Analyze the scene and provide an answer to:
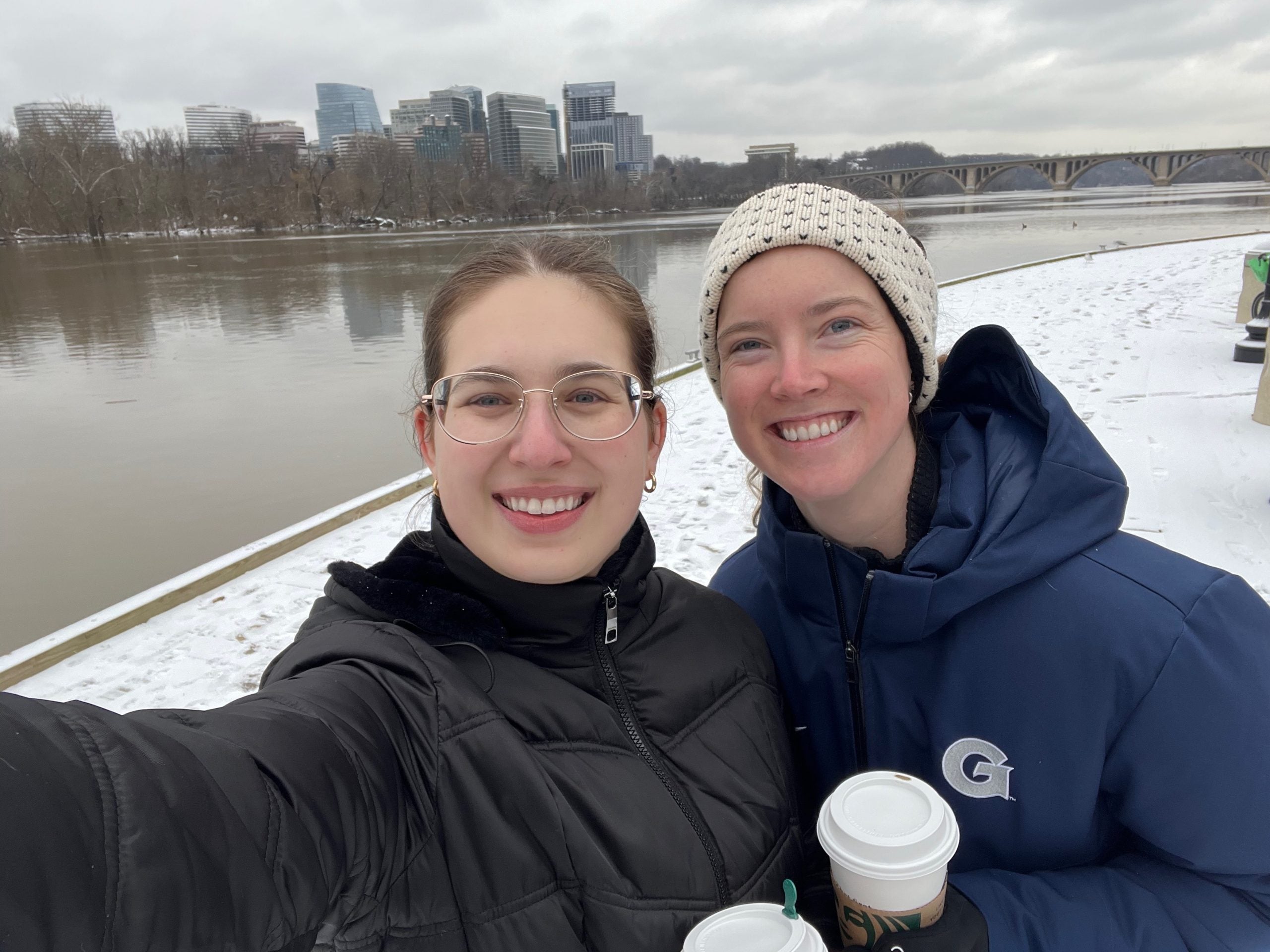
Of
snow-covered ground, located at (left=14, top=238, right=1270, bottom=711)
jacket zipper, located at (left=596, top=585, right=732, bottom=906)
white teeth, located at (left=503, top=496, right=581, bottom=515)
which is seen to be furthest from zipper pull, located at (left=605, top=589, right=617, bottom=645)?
snow-covered ground, located at (left=14, top=238, right=1270, bottom=711)

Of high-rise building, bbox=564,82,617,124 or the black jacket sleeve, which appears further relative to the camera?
high-rise building, bbox=564,82,617,124

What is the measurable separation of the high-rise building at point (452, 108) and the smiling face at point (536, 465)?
16853 centimetres

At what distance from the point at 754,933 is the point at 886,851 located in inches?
9.8

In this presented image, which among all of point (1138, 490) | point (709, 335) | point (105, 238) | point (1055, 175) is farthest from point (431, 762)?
point (1055, 175)

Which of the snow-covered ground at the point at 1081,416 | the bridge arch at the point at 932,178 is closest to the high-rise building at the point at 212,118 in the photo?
the bridge arch at the point at 932,178

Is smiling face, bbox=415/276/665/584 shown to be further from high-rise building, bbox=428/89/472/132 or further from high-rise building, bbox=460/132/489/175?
high-rise building, bbox=428/89/472/132

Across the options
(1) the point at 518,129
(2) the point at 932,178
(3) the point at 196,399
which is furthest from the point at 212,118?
(3) the point at 196,399

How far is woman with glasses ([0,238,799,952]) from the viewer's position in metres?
0.82

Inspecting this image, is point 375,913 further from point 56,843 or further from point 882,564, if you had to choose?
point 882,564

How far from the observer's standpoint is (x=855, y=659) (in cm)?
161

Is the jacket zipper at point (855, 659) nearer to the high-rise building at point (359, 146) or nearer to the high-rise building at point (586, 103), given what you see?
the high-rise building at point (359, 146)

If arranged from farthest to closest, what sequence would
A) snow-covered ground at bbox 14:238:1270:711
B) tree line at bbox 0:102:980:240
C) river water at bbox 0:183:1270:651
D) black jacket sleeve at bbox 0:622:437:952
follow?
tree line at bbox 0:102:980:240
river water at bbox 0:183:1270:651
snow-covered ground at bbox 14:238:1270:711
black jacket sleeve at bbox 0:622:437:952

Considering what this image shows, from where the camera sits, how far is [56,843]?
753 millimetres

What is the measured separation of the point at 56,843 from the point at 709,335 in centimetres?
152
